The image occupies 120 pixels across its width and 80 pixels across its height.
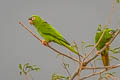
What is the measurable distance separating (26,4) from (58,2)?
296mm

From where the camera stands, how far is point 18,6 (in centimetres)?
205

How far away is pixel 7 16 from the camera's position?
6.73 ft

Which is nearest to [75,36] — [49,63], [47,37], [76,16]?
[76,16]

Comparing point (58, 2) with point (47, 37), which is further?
point (58, 2)

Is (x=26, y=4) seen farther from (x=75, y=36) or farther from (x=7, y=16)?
(x=75, y=36)

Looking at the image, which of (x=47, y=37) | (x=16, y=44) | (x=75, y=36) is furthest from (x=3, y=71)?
(x=47, y=37)

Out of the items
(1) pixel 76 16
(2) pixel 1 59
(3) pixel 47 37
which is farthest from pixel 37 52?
(3) pixel 47 37

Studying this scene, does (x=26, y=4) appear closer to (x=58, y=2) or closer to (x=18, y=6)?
(x=18, y=6)

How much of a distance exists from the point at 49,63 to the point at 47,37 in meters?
1.11

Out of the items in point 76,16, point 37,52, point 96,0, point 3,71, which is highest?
point 96,0

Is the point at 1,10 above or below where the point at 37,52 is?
above

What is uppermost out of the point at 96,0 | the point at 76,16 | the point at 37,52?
the point at 96,0

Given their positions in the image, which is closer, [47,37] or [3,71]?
[47,37]

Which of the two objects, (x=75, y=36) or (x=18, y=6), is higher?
(x=18, y=6)
